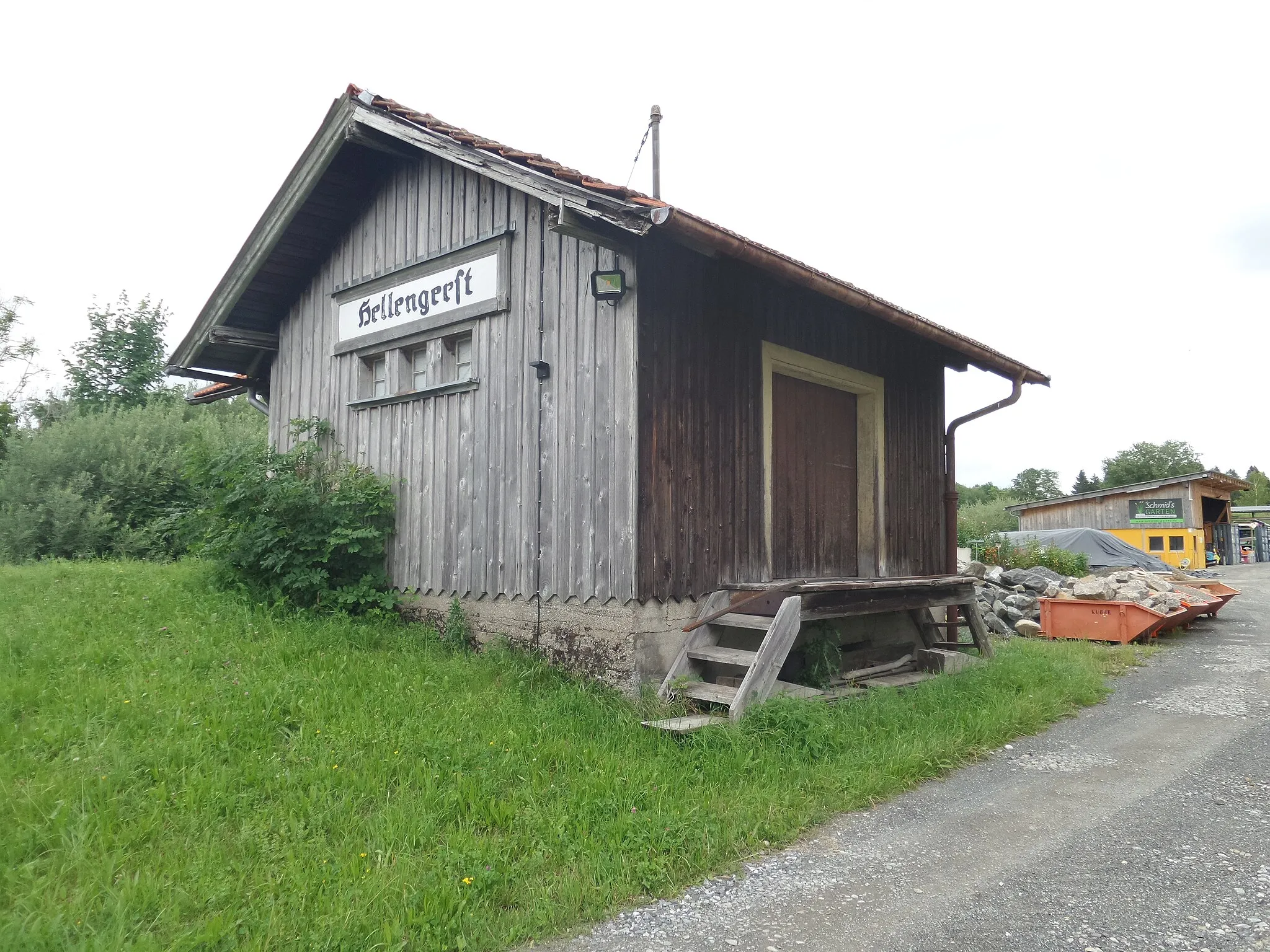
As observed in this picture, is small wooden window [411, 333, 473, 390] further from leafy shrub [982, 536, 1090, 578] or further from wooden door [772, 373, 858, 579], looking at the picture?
leafy shrub [982, 536, 1090, 578]

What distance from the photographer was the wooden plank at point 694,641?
230 inches

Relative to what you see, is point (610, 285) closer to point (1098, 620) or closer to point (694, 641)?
point (694, 641)

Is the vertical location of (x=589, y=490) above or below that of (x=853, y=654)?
above

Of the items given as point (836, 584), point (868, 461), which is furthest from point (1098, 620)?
point (836, 584)

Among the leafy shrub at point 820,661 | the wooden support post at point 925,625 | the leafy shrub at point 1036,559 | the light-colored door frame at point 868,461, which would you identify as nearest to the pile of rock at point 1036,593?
the wooden support post at point 925,625

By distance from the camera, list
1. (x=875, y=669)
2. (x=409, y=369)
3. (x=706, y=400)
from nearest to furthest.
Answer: (x=706, y=400) < (x=875, y=669) < (x=409, y=369)

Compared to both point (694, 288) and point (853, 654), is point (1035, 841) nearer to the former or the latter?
point (853, 654)

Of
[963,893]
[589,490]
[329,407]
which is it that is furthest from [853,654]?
[329,407]

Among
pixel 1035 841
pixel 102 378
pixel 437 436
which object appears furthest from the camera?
pixel 102 378

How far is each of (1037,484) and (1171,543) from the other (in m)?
72.6

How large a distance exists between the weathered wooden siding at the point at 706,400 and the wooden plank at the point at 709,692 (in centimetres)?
65

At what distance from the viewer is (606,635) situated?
5.98 m

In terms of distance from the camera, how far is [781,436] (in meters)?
7.61

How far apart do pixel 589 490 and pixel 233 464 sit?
3.70m
